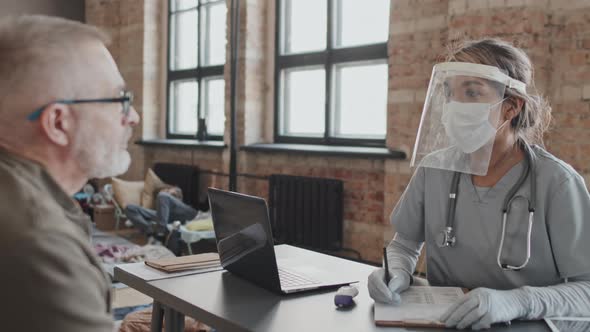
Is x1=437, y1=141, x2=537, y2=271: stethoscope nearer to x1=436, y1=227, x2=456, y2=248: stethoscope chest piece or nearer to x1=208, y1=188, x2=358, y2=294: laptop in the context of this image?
x1=436, y1=227, x2=456, y2=248: stethoscope chest piece

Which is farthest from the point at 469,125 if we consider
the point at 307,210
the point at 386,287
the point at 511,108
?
the point at 307,210

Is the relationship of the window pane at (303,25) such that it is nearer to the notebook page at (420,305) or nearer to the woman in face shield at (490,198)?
the woman in face shield at (490,198)

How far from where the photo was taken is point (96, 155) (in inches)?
42.1

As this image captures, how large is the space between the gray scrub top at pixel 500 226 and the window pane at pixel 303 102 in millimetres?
3634

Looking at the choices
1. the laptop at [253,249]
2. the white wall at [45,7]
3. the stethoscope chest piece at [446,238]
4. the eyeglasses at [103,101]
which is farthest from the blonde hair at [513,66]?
the white wall at [45,7]

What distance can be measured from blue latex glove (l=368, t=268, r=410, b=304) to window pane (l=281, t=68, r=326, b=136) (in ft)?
13.0

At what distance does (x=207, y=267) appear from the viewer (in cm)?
214

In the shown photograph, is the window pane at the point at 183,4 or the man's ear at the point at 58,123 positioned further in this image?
the window pane at the point at 183,4

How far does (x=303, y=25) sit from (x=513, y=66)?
4.11 metres

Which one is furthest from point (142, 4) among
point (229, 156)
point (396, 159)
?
point (396, 159)

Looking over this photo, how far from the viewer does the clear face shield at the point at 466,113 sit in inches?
77.6

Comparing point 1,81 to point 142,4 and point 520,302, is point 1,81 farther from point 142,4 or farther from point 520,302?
point 142,4

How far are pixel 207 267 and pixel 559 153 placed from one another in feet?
8.30

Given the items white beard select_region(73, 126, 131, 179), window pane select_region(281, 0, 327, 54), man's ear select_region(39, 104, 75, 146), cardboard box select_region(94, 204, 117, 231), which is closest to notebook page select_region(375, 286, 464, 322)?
white beard select_region(73, 126, 131, 179)
